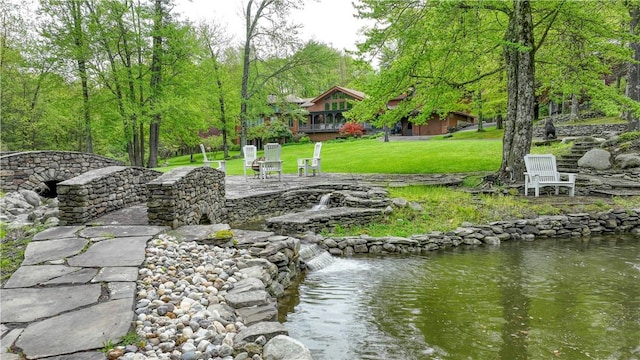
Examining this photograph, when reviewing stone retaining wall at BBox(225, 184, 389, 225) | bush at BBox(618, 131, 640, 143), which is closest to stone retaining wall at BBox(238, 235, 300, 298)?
stone retaining wall at BBox(225, 184, 389, 225)

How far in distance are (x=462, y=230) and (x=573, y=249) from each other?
1939mm

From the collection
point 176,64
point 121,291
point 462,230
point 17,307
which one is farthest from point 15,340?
point 176,64

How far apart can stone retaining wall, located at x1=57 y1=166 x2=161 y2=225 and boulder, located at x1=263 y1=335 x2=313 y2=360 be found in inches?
164

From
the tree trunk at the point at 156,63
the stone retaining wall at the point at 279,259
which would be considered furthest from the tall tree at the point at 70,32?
the stone retaining wall at the point at 279,259

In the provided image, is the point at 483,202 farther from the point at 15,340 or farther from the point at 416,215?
the point at 15,340

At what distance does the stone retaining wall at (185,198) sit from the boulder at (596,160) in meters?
11.3

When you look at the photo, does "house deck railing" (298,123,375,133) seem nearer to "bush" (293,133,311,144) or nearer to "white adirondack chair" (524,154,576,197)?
"bush" (293,133,311,144)

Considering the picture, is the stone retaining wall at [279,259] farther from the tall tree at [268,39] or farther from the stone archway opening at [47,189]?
the tall tree at [268,39]

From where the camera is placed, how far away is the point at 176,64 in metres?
17.8

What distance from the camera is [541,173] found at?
9.16 m

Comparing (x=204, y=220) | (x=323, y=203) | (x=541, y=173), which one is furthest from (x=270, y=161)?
(x=541, y=173)

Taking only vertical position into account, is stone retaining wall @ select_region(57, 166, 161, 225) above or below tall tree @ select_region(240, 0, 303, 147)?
below

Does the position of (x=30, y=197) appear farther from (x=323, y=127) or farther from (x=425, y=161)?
(x=323, y=127)

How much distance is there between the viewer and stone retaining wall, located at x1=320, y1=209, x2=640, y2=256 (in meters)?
6.81
